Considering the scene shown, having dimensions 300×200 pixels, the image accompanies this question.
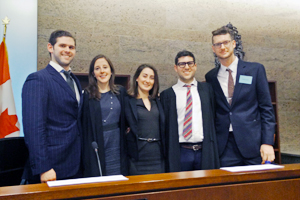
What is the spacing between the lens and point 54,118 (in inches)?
74.3

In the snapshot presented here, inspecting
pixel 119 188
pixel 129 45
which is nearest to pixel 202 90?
pixel 119 188

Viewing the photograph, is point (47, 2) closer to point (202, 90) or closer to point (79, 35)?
point (79, 35)

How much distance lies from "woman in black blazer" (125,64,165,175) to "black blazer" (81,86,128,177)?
0.07 m

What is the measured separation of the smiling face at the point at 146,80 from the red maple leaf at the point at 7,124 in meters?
1.55

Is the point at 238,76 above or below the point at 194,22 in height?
below

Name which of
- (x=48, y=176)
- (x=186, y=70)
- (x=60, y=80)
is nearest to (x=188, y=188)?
(x=48, y=176)

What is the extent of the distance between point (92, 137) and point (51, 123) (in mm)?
334

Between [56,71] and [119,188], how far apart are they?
3.90ft

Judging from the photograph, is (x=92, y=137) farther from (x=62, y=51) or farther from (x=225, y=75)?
(x=225, y=75)

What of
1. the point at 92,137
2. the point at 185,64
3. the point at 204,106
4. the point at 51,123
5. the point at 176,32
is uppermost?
the point at 176,32

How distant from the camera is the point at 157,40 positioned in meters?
4.23

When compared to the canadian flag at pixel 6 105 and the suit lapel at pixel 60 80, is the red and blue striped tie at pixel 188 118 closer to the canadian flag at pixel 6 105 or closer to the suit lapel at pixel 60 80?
the suit lapel at pixel 60 80

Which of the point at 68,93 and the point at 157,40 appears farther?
the point at 157,40

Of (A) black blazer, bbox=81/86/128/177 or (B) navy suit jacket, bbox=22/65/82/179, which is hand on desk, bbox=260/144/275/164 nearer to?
(A) black blazer, bbox=81/86/128/177
